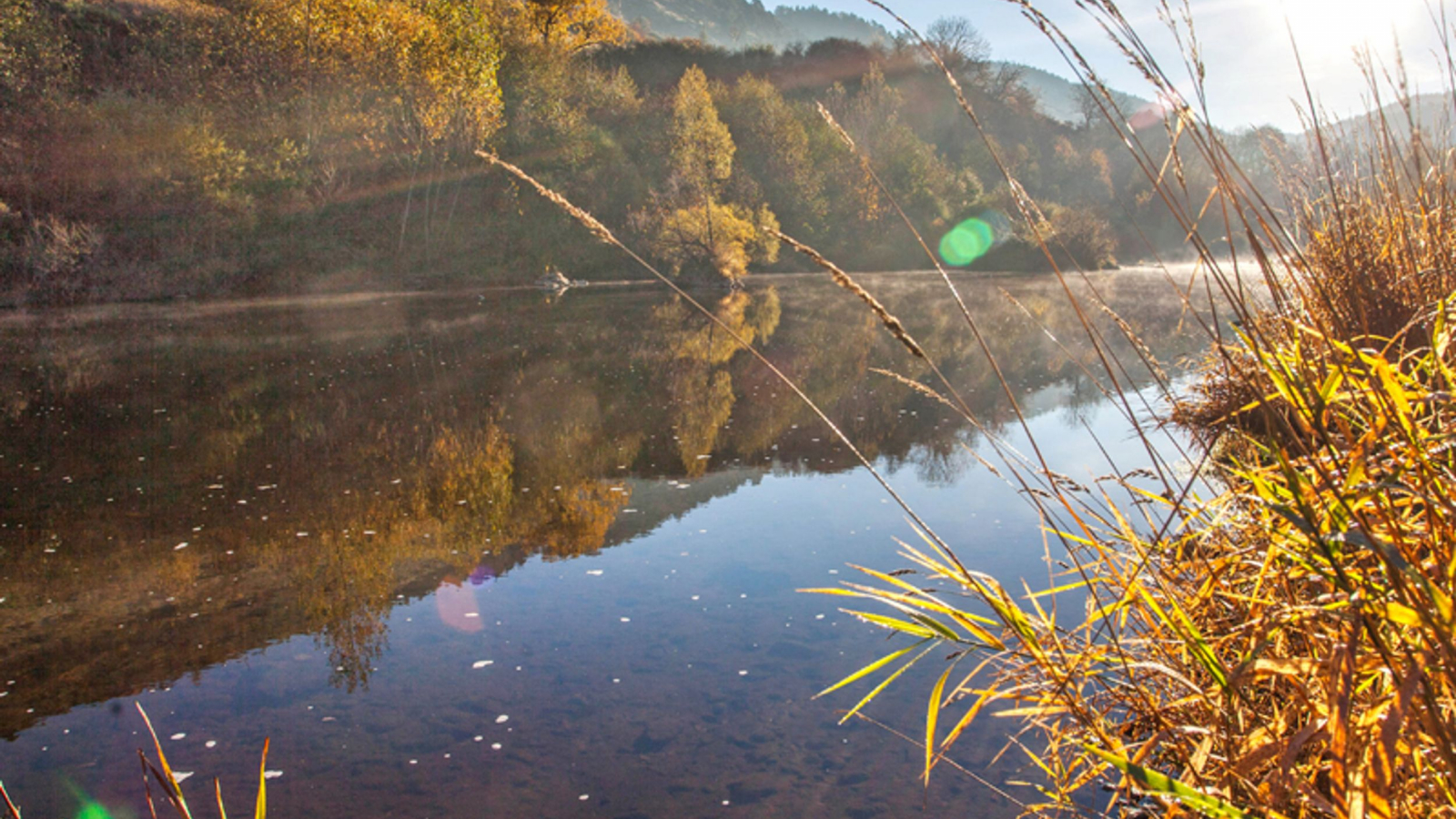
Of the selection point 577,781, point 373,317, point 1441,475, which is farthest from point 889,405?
point 373,317

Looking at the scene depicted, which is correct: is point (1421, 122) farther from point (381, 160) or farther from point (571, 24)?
point (571, 24)

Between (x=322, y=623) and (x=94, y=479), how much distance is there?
4030mm

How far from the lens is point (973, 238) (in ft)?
159

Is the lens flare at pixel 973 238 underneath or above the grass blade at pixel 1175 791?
above

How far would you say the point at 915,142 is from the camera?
50062 millimetres

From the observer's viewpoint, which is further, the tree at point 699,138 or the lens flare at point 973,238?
the lens flare at point 973,238

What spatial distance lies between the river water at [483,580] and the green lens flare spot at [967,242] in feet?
118

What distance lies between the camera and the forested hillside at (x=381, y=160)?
26.2 meters

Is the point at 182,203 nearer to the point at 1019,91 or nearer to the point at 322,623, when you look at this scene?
the point at 322,623

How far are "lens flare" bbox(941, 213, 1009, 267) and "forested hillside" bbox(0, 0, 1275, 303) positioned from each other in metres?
0.23

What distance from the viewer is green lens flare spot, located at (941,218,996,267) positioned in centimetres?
4562

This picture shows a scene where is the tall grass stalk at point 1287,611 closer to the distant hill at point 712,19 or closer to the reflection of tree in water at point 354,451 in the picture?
the reflection of tree in water at point 354,451

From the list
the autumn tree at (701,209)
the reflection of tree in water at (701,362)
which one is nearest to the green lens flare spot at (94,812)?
the reflection of tree in water at (701,362)

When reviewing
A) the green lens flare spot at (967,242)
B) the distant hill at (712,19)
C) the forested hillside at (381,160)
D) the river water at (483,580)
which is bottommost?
the river water at (483,580)
